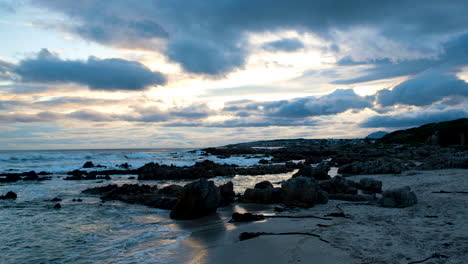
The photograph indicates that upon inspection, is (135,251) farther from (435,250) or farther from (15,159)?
(15,159)

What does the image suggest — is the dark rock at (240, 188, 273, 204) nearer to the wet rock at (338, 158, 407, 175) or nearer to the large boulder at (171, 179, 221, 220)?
the large boulder at (171, 179, 221, 220)

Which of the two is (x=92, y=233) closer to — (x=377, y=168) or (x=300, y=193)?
(x=300, y=193)

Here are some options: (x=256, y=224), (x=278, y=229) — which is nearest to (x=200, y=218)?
(x=256, y=224)

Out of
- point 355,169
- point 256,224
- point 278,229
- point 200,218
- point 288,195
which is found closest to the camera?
point 278,229

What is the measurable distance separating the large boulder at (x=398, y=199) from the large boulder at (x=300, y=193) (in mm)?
2734

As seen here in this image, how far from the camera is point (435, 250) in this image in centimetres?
641

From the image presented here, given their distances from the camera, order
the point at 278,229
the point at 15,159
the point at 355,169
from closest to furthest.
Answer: the point at 278,229, the point at 355,169, the point at 15,159

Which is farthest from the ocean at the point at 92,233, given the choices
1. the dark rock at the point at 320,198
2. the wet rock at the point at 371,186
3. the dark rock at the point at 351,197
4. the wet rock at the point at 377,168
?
the wet rock at the point at 377,168

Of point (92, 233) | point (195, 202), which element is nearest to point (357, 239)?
point (195, 202)

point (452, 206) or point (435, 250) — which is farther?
point (452, 206)

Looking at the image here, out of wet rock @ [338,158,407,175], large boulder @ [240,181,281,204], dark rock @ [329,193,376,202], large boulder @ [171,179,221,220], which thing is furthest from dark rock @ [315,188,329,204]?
wet rock @ [338,158,407,175]

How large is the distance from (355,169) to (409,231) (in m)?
20.2

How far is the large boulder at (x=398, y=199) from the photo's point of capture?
37.9 ft

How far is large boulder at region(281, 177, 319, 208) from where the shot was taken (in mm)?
13258
